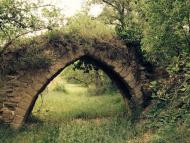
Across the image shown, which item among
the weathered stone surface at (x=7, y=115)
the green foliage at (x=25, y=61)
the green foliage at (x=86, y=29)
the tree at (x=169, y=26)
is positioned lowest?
the weathered stone surface at (x=7, y=115)

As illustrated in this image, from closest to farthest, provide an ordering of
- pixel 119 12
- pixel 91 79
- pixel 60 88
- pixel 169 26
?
pixel 169 26 < pixel 119 12 < pixel 91 79 < pixel 60 88

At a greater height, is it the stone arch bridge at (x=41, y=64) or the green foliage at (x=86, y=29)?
the green foliage at (x=86, y=29)

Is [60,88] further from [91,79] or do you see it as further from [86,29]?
[86,29]

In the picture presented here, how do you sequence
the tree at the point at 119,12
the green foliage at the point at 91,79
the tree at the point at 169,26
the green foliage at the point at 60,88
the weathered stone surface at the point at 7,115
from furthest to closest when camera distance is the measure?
the green foliage at the point at 60,88 < the green foliage at the point at 91,79 < the tree at the point at 119,12 < the weathered stone surface at the point at 7,115 < the tree at the point at 169,26

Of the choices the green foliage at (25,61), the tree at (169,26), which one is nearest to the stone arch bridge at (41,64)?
the green foliage at (25,61)

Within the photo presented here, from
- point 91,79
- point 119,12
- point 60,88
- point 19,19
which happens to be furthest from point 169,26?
point 60,88

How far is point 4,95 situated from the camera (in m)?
11.2

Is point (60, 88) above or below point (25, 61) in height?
below

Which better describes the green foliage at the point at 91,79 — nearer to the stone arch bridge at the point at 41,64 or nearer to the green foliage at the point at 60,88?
the green foliage at the point at 60,88

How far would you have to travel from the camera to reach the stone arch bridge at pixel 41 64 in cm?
1126

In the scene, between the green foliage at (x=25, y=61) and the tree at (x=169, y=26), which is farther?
the green foliage at (x=25, y=61)

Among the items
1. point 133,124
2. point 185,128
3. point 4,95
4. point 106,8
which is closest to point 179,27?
point 185,128

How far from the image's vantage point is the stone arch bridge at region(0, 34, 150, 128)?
11.3 meters

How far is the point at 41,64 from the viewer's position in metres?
11.6
